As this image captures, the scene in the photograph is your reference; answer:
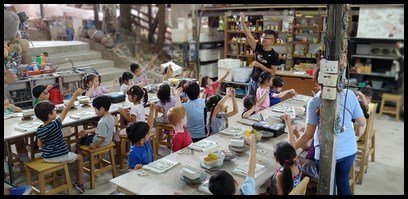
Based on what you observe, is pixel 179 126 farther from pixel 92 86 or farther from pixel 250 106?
pixel 92 86

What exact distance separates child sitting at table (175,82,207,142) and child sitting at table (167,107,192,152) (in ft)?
1.54

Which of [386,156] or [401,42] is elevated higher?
[401,42]

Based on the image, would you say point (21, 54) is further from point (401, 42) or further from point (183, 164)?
point (401, 42)

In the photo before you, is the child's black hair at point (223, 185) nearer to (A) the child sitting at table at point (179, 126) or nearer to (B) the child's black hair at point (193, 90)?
(A) the child sitting at table at point (179, 126)

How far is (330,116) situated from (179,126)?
62.1 inches

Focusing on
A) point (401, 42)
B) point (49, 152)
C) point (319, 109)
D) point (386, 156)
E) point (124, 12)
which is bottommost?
point (386, 156)

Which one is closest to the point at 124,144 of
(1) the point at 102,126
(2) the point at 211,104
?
(1) the point at 102,126

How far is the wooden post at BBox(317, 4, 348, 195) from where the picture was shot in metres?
2.52

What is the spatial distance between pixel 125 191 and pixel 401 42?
2040 millimetres

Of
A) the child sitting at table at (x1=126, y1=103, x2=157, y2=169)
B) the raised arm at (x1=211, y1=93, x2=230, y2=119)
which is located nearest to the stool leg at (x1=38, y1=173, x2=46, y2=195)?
the child sitting at table at (x1=126, y1=103, x2=157, y2=169)

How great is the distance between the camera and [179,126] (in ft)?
12.4

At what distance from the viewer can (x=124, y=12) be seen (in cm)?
1142

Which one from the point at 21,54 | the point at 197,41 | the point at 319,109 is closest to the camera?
the point at 319,109

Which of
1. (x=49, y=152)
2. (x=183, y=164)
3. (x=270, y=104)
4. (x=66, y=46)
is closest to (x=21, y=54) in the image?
(x=66, y=46)
